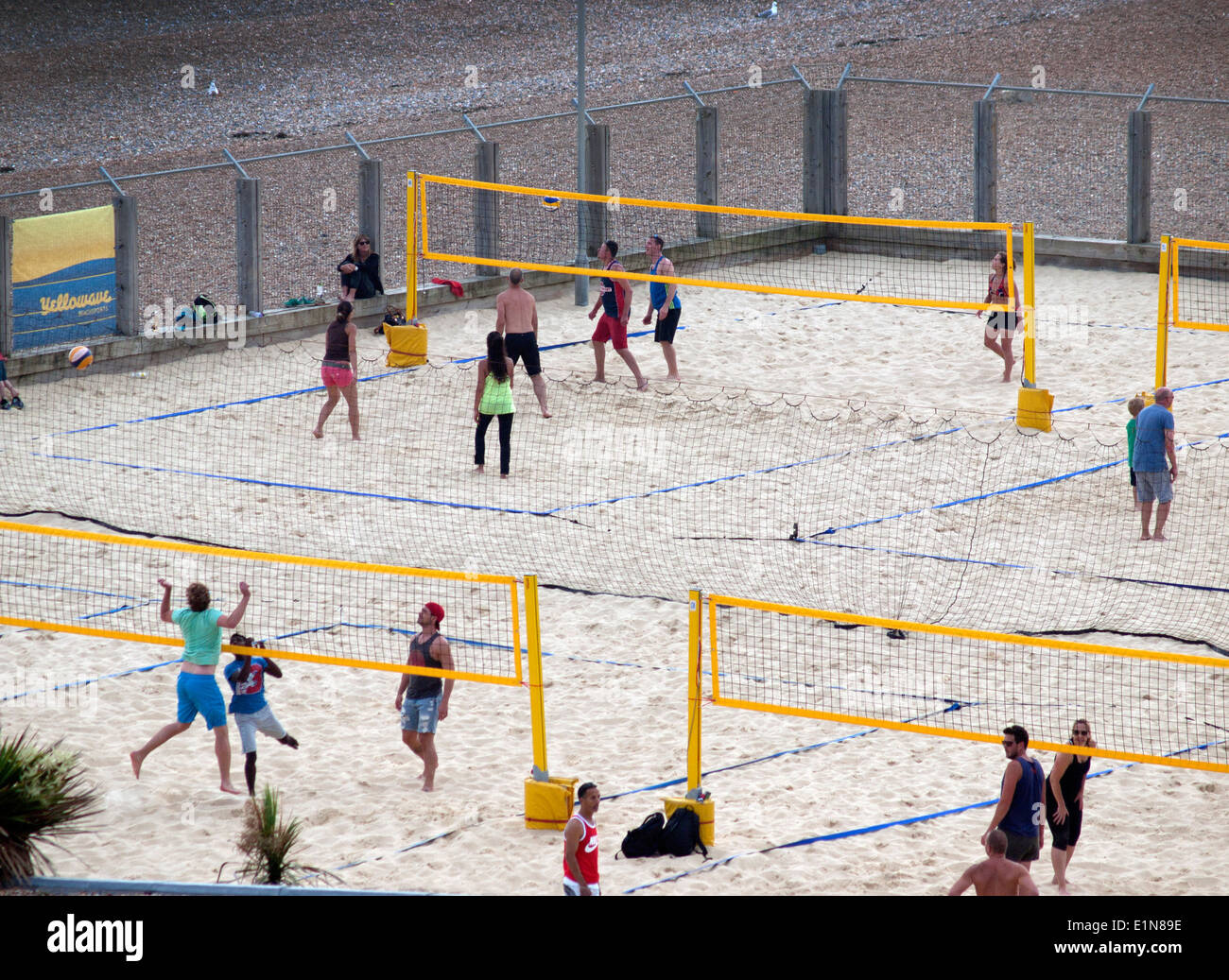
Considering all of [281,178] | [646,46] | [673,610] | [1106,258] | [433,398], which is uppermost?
[646,46]

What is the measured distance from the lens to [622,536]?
13.5 metres

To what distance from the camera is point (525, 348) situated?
15.6 metres

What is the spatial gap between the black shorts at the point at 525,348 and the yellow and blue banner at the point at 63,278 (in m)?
4.19

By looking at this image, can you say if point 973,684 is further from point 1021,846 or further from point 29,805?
point 29,805

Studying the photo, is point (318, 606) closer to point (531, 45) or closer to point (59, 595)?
point (59, 595)

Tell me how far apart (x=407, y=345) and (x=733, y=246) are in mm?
5258

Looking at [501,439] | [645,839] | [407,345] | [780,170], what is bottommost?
[645,839]

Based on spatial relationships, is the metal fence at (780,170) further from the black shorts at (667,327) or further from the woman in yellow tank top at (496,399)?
the woman in yellow tank top at (496,399)

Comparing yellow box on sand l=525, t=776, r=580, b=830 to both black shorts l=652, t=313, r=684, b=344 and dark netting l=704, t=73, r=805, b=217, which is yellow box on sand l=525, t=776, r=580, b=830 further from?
dark netting l=704, t=73, r=805, b=217

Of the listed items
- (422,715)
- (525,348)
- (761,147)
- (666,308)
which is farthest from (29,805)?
(761,147)

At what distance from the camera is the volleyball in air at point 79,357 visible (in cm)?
1622

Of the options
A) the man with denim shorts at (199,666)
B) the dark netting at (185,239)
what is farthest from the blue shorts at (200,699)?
the dark netting at (185,239)
